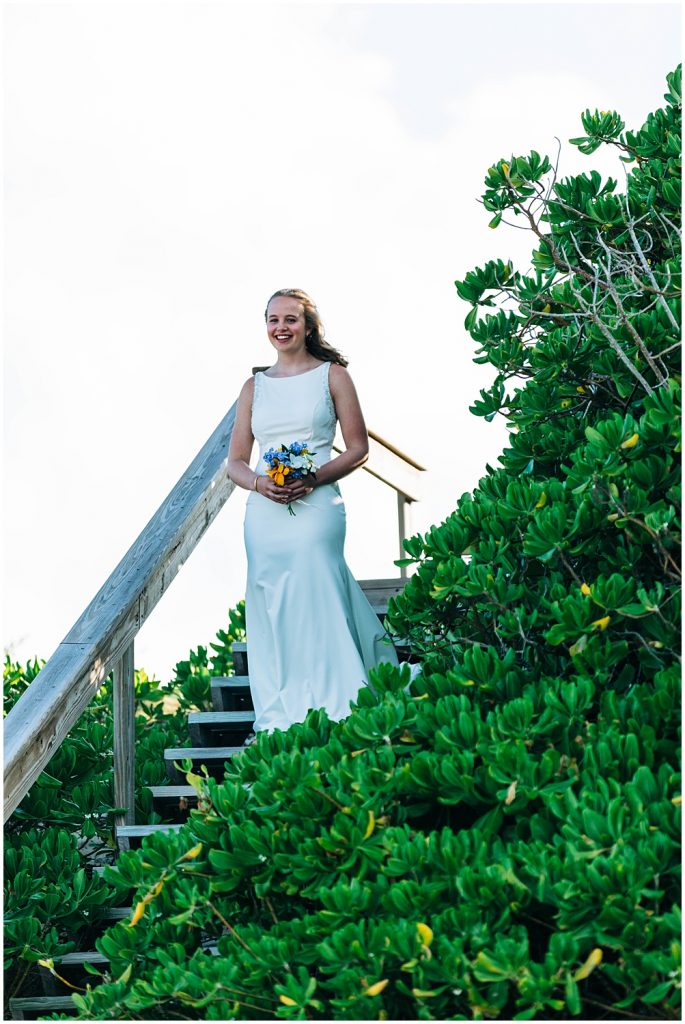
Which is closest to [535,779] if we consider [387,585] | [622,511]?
[622,511]

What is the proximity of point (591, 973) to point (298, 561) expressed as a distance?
237 cm

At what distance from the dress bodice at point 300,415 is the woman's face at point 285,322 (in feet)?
0.49

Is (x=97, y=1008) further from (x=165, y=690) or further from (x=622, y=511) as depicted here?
(x=165, y=690)

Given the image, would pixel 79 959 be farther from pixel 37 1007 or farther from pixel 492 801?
pixel 492 801

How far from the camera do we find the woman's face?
16.6ft

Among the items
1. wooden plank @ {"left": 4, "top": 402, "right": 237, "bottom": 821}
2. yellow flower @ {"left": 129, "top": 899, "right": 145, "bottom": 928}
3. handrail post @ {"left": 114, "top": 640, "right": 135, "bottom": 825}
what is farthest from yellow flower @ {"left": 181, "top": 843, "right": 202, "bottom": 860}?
handrail post @ {"left": 114, "top": 640, "right": 135, "bottom": 825}

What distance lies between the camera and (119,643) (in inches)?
185

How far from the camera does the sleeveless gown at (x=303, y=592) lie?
4.86 m

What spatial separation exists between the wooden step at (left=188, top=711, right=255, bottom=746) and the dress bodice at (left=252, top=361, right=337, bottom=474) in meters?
1.03

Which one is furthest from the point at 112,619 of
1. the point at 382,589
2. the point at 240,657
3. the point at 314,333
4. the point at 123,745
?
the point at 382,589

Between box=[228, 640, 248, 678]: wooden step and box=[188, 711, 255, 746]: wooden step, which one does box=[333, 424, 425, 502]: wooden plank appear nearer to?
box=[228, 640, 248, 678]: wooden step

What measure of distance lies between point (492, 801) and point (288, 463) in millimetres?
2087

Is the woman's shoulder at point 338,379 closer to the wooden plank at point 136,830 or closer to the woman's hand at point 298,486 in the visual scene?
the woman's hand at point 298,486

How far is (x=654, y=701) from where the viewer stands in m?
3.15
